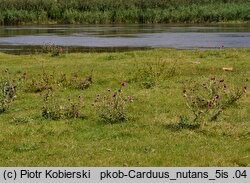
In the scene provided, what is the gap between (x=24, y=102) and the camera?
17.4 metres

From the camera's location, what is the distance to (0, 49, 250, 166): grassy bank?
1055 centimetres

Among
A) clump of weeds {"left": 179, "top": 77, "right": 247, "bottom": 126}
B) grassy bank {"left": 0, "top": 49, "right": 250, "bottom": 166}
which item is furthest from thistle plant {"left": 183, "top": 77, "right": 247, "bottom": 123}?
grassy bank {"left": 0, "top": 49, "right": 250, "bottom": 166}

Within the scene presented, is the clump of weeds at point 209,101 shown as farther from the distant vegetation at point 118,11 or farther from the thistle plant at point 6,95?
the distant vegetation at point 118,11

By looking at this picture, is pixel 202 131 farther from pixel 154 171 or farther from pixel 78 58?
pixel 78 58

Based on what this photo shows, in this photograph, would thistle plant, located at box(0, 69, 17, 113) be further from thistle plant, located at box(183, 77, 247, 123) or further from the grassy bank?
thistle plant, located at box(183, 77, 247, 123)

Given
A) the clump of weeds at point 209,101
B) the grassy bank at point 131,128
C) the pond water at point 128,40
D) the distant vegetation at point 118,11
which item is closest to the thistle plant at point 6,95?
the grassy bank at point 131,128

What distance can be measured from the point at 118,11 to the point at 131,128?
8757 centimetres

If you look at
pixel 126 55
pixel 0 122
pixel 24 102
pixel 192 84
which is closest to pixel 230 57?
pixel 126 55

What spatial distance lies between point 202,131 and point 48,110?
15.5 feet

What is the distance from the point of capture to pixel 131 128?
1302 centimetres

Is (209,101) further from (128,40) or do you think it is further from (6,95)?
(128,40)

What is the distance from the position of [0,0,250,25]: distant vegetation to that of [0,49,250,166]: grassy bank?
7358 centimetres

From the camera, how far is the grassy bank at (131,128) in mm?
10547

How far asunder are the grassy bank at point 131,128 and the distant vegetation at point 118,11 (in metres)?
73.6
